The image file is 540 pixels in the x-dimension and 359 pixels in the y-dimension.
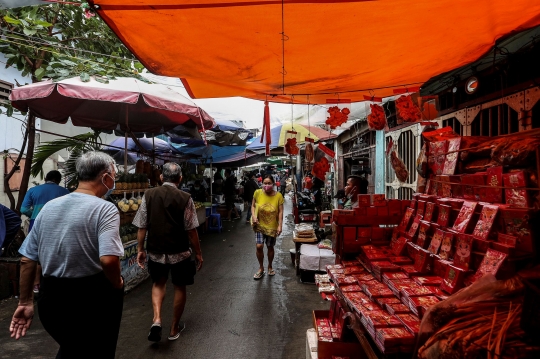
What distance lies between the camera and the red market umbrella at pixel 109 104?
15.4 feet

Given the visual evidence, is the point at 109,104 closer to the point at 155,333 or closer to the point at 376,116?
the point at 155,333

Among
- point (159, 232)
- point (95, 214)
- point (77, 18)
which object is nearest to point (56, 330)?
point (95, 214)

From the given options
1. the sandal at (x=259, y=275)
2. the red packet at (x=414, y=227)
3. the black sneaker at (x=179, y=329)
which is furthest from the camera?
the sandal at (x=259, y=275)

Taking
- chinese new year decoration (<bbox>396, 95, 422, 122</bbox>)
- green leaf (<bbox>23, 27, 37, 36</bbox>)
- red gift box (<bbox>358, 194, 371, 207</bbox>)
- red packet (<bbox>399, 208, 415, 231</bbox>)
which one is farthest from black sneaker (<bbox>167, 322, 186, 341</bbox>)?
green leaf (<bbox>23, 27, 37, 36</bbox>)

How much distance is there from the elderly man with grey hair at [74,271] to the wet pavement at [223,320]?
11 cm

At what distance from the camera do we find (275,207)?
584 centimetres

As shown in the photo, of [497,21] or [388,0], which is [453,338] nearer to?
[388,0]

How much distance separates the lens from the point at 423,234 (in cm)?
247

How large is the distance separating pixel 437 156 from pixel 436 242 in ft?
2.48

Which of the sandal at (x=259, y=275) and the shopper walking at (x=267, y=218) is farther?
the sandal at (x=259, y=275)

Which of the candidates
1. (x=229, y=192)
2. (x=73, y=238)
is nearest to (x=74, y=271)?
(x=73, y=238)

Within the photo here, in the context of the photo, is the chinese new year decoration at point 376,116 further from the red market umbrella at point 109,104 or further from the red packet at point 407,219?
the red market umbrella at point 109,104

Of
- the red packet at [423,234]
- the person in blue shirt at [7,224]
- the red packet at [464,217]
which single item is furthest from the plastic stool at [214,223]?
the red packet at [464,217]

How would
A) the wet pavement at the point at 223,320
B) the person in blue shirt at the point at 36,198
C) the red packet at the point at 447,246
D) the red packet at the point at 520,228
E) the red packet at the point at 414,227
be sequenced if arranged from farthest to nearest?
1. the person in blue shirt at the point at 36,198
2. the wet pavement at the point at 223,320
3. the red packet at the point at 414,227
4. the red packet at the point at 447,246
5. the red packet at the point at 520,228
